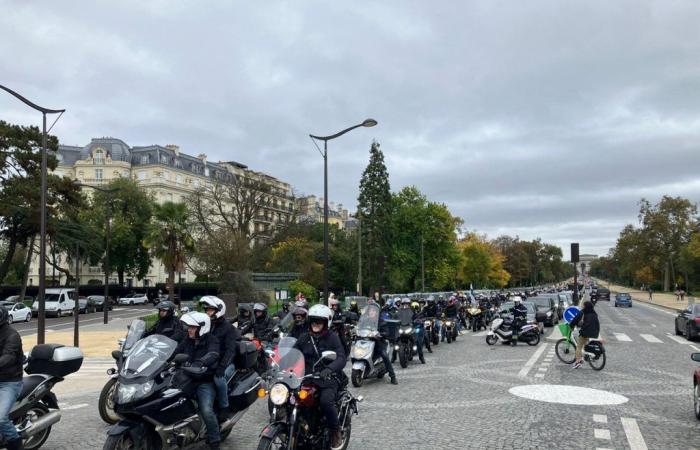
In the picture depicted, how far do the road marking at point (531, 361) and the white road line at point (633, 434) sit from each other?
4165mm

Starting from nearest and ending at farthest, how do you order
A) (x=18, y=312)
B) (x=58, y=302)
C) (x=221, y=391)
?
(x=221, y=391), (x=18, y=312), (x=58, y=302)

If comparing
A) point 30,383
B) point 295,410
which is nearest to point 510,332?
point 295,410

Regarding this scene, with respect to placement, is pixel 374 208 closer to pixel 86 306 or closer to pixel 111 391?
pixel 86 306

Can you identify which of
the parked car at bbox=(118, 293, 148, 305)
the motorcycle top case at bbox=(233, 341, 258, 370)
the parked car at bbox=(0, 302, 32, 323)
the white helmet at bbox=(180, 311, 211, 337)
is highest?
the white helmet at bbox=(180, 311, 211, 337)

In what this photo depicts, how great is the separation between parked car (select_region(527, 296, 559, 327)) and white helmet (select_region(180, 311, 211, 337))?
23.1 m

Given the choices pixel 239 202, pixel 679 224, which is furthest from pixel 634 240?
pixel 239 202

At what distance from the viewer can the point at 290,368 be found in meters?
5.73

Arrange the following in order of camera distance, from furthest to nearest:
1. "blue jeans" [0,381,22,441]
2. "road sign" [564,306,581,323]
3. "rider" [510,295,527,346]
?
"rider" [510,295,527,346], "road sign" [564,306,581,323], "blue jeans" [0,381,22,441]

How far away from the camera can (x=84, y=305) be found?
4697 centimetres

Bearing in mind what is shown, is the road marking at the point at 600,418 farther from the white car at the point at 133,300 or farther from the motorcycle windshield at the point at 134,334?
the white car at the point at 133,300

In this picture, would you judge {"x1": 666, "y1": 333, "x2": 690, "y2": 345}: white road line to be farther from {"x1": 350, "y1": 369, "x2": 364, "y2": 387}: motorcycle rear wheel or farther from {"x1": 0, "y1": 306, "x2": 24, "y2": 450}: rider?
{"x1": 0, "y1": 306, "x2": 24, "y2": 450}: rider

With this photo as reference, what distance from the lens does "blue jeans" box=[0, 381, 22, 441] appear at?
5824mm

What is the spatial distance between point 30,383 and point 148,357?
6.49 ft

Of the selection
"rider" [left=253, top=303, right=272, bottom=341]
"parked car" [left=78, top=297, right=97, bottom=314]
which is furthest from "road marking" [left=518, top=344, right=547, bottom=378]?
"parked car" [left=78, top=297, right=97, bottom=314]
